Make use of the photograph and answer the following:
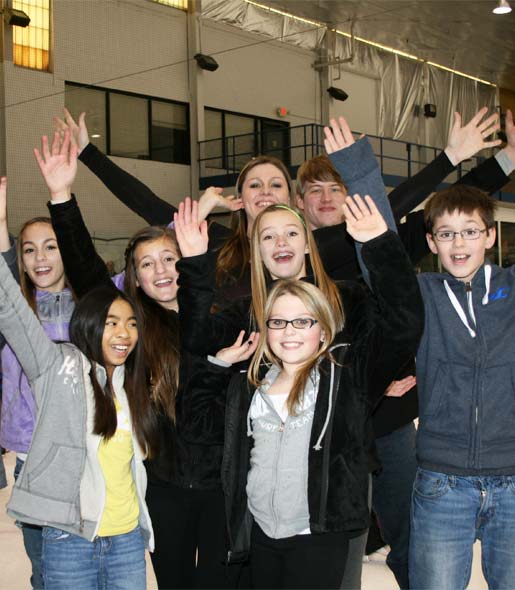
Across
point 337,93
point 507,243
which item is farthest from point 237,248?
point 507,243

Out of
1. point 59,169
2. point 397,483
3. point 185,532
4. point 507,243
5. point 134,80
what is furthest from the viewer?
point 507,243

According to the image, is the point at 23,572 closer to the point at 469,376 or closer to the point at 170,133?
the point at 469,376

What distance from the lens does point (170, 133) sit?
1698 centimetres

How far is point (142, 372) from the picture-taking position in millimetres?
2773

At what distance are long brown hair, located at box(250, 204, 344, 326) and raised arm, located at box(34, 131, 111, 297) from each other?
2.11 feet

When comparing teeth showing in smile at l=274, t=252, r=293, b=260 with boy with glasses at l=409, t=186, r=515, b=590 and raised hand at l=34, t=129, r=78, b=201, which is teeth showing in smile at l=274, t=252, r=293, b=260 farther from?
raised hand at l=34, t=129, r=78, b=201

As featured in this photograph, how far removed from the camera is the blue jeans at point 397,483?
309 centimetres

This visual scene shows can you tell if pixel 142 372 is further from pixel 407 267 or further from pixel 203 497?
pixel 407 267

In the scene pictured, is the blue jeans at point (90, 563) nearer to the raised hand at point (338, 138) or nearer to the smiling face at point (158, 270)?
the smiling face at point (158, 270)

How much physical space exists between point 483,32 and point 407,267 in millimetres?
18181

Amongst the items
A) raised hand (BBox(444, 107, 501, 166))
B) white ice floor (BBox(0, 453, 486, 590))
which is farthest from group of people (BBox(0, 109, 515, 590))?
white ice floor (BBox(0, 453, 486, 590))

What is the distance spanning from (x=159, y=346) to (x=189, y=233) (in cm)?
56

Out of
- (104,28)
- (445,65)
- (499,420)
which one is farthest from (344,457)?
(445,65)

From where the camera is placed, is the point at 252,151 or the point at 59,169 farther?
the point at 252,151
